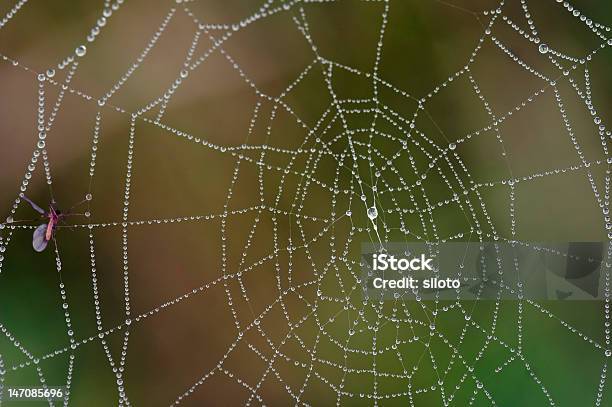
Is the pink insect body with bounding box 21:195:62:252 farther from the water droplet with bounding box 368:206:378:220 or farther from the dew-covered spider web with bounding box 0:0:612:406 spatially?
the water droplet with bounding box 368:206:378:220

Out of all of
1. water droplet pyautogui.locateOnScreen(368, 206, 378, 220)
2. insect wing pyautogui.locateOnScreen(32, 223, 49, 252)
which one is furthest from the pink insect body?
water droplet pyautogui.locateOnScreen(368, 206, 378, 220)

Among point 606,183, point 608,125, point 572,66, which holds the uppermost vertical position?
point 572,66

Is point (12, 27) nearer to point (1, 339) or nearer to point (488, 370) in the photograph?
point (1, 339)

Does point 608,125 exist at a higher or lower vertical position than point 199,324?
higher

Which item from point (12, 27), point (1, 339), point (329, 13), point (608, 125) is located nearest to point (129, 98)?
point (12, 27)

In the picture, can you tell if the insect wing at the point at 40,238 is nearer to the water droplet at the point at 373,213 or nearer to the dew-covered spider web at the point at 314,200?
the dew-covered spider web at the point at 314,200

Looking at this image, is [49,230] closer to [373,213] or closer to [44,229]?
[44,229]

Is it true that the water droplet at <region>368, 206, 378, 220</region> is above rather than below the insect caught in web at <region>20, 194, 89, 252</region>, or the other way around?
above
